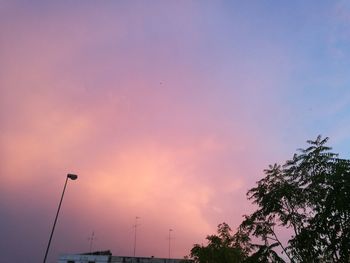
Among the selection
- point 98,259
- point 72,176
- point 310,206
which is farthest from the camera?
point 98,259

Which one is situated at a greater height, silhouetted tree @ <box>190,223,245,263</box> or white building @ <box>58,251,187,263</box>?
white building @ <box>58,251,187,263</box>

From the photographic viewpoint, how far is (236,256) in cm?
4047

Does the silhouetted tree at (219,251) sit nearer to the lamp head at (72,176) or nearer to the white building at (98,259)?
the lamp head at (72,176)

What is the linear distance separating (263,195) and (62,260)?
221 ft

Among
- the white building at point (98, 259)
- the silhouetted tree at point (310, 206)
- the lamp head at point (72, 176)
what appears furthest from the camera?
the white building at point (98, 259)

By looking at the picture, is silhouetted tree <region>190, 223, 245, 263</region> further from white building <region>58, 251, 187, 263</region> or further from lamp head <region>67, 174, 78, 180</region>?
white building <region>58, 251, 187, 263</region>

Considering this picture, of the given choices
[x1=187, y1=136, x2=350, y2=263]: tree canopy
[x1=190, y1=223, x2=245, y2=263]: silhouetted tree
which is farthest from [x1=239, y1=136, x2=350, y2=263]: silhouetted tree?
[x1=190, y1=223, x2=245, y2=263]: silhouetted tree

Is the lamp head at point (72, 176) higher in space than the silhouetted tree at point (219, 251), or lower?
higher

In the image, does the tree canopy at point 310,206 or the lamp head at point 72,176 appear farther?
the lamp head at point 72,176

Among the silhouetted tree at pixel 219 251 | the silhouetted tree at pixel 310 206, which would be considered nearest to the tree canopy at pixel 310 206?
the silhouetted tree at pixel 310 206

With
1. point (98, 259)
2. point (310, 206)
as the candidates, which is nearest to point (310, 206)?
point (310, 206)

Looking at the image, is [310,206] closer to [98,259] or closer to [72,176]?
[72,176]

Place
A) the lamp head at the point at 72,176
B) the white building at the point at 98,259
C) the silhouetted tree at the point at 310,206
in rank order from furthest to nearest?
the white building at the point at 98,259 < the lamp head at the point at 72,176 < the silhouetted tree at the point at 310,206

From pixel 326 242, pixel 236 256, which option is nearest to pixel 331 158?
pixel 326 242
